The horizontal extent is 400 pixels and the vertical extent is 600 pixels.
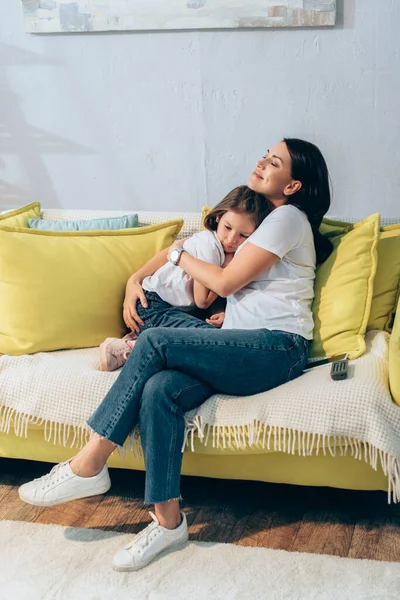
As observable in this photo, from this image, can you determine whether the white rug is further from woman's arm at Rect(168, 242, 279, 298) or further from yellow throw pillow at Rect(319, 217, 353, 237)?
yellow throw pillow at Rect(319, 217, 353, 237)

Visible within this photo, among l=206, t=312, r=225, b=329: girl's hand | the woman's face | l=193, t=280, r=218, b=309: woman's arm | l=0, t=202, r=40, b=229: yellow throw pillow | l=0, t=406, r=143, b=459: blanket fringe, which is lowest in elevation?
l=0, t=406, r=143, b=459: blanket fringe

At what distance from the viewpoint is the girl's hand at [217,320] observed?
2.33 meters

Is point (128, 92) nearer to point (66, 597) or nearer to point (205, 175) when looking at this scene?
point (205, 175)

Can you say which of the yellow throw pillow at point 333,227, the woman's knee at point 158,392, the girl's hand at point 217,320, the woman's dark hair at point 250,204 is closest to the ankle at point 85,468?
the woman's knee at point 158,392

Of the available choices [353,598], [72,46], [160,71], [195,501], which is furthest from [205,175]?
[353,598]

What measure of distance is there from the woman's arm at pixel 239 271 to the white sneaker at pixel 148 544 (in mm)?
621

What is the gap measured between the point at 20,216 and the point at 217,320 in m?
0.81

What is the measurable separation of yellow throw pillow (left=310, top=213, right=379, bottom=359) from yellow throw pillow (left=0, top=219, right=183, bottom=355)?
0.59 meters

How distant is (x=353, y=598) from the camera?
5.64 feet

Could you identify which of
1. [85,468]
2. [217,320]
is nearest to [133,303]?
[217,320]

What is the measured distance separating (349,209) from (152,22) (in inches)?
46.5

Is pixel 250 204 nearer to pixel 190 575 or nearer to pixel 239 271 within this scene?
pixel 239 271

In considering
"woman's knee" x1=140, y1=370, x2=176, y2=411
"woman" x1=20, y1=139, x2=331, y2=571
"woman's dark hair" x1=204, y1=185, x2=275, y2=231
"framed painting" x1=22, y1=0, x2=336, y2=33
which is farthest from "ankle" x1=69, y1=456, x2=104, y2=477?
"framed painting" x1=22, y1=0, x2=336, y2=33

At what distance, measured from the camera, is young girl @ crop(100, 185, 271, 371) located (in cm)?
224
